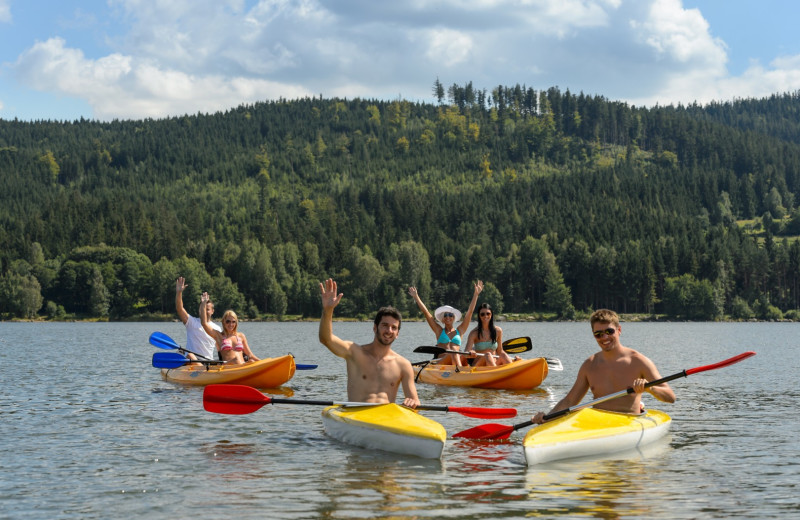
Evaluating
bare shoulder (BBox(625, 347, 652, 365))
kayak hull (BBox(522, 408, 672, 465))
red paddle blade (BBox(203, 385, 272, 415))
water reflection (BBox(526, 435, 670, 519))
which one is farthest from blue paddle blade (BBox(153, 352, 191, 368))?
bare shoulder (BBox(625, 347, 652, 365))

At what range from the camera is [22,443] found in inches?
603

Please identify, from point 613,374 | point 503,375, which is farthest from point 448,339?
point 613,374

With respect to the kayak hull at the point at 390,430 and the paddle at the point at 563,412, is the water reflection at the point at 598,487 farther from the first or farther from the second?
the kayak hull at the point at 390,430

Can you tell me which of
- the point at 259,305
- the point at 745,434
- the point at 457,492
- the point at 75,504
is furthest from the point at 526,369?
the point at 259,305

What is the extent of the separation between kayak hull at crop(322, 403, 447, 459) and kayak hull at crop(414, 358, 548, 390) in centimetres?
1027

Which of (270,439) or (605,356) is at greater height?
(605,356)

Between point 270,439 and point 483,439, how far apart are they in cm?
369

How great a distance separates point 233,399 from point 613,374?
629 centimetres

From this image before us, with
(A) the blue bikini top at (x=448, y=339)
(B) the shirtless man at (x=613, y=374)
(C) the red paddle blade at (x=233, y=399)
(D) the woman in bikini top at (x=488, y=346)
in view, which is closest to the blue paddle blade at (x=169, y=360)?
(A) the blue bikini top at (x=448, y=339)

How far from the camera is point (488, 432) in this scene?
48.0 feet

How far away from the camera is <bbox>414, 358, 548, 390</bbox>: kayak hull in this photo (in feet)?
80.0

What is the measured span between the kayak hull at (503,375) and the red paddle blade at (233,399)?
32.5ft

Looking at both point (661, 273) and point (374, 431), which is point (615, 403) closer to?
point (374, 431)

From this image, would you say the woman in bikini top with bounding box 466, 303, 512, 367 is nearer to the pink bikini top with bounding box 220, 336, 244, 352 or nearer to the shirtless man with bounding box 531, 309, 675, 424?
the pink bikini top with bounding box 220, 336, 244, 352
